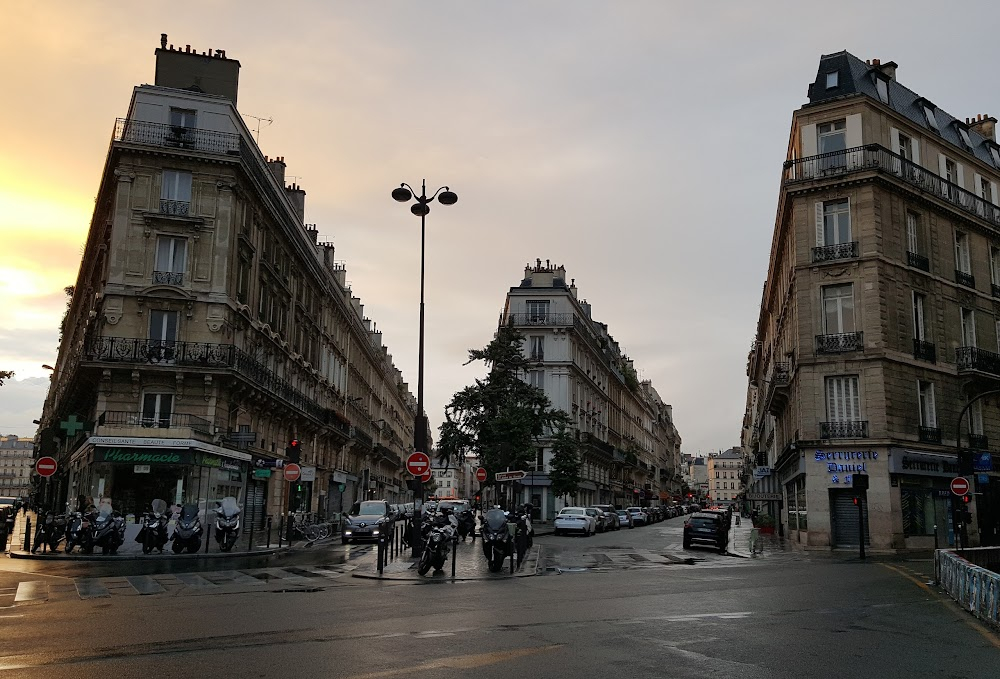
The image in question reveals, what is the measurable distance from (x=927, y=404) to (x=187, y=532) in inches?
1074

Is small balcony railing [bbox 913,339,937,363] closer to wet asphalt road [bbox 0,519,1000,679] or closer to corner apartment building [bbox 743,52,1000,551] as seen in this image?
corner apartment building [bbox 743,52,1000,551]

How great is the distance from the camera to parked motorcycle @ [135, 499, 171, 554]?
23.4 m

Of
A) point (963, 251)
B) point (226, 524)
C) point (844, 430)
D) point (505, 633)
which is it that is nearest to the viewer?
point (505, 633)

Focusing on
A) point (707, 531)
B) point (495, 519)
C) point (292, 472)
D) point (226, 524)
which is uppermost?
point (292, 472)

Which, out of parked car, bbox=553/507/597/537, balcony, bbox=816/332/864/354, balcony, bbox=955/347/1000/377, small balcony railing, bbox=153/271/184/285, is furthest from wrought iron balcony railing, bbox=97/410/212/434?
balcony, bbox=955/347/1000/377

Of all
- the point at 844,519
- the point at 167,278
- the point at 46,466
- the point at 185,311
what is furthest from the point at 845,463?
the point at 46,466

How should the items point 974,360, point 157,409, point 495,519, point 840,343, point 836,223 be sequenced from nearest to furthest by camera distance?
1. point 495,519
2. point 157,409
3. point 840,343
4. point 836,223
5. point 974,360

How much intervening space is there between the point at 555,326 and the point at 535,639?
2176 inches

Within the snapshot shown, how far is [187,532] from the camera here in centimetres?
2330

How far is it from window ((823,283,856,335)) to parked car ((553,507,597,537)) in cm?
1436

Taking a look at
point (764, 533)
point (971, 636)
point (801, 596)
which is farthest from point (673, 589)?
point (764, 533)

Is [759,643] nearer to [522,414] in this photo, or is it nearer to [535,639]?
[535,639]

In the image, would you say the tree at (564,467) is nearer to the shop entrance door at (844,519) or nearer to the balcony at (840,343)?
the balcony at (840,343)

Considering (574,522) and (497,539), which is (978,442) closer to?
(574,522)
